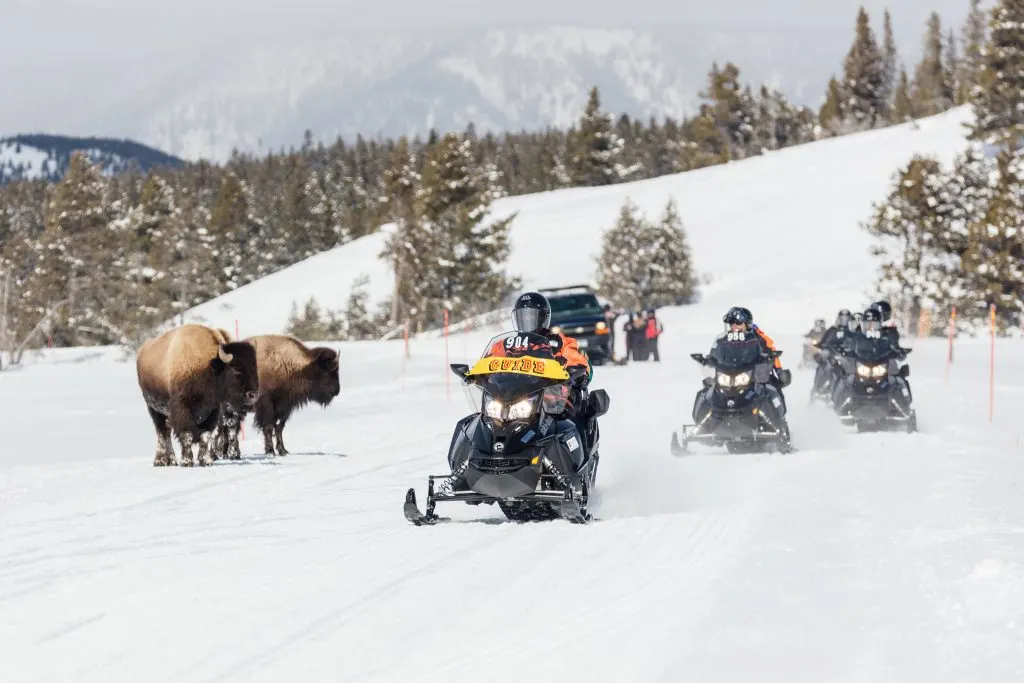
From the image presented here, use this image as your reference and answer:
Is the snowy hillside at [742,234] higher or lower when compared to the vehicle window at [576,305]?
higher

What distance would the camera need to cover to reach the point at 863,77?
3991 inches

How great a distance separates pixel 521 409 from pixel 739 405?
580cm

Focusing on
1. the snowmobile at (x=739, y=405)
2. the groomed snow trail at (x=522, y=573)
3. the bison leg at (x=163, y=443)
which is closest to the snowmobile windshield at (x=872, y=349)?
the snowmobile at (x=739, y=405)

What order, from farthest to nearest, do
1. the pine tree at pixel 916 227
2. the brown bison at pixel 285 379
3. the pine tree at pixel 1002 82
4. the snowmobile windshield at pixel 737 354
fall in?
the pine tree at pixel 1002 82 < the pine tree at pixel 916 227 < the brown bison at pixel 285 379 < the snowmobile windshield at pixel 737 354

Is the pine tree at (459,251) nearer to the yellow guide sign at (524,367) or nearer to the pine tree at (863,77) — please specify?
the yellow guide sign at (524,367)

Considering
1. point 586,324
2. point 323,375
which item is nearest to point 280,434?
point 323,375

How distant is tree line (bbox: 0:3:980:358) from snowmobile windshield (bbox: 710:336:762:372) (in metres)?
20.5

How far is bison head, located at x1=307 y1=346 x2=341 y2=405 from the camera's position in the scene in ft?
48.4

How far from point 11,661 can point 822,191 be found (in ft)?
226

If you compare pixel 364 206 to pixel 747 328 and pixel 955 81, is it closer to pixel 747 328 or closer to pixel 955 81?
pixel 955 81

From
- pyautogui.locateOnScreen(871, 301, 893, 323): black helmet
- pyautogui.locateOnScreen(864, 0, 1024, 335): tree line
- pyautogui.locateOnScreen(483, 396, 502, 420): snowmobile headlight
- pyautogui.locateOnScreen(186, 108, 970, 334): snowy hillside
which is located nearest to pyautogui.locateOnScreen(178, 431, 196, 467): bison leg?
pyautogui.locateOnScreen(483, 396, 502, 420): snowmobile headlight

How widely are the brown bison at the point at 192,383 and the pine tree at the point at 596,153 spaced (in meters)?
80.9

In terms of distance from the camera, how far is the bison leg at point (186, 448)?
40.2ft

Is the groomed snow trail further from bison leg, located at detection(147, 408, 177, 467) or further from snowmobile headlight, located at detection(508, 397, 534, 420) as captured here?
snowmobile headlight, located at detection(508, 397, 534, 420)
